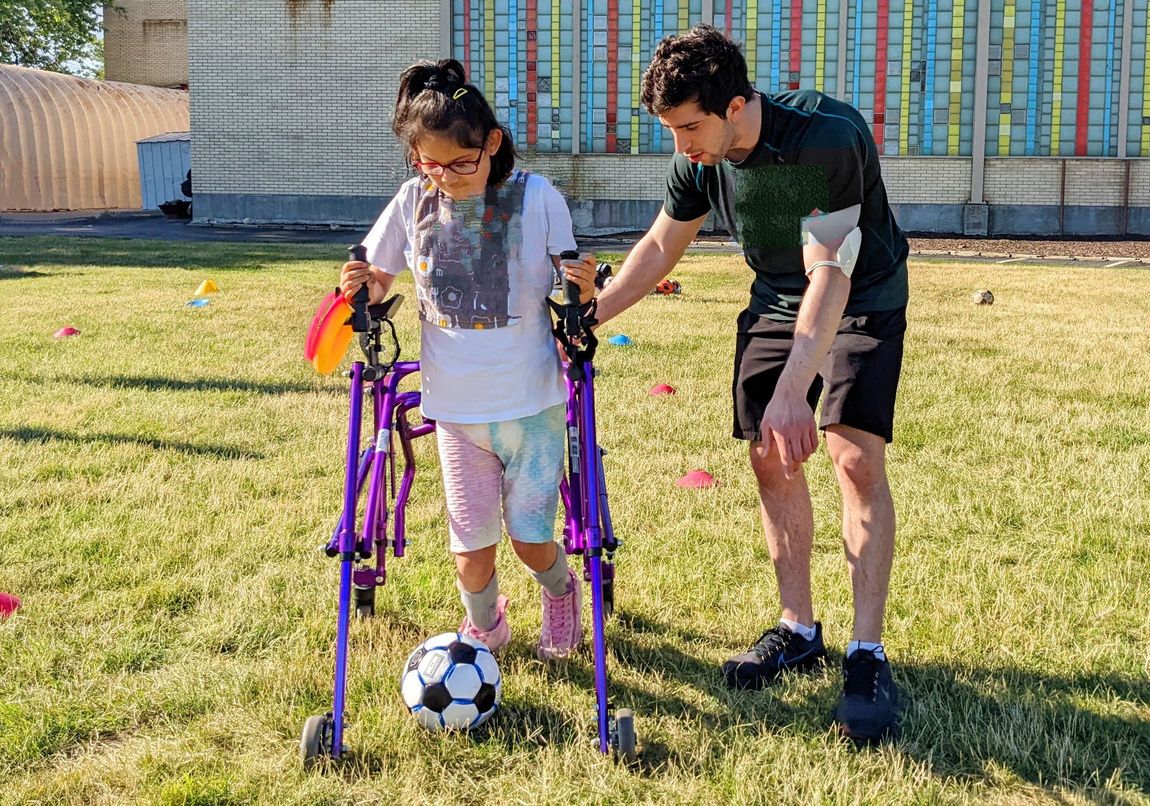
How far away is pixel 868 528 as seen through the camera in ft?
12.8

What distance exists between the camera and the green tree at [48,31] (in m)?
54.2

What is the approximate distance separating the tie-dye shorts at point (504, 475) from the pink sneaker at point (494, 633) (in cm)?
41

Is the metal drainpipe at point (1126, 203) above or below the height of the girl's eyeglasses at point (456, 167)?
above

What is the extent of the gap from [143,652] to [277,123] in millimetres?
30059

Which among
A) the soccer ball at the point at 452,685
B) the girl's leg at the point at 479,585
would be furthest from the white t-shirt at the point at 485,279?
the soccer ball at the point at 452,685

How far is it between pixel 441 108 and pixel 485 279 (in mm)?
544

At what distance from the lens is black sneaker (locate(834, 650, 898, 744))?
3672mm

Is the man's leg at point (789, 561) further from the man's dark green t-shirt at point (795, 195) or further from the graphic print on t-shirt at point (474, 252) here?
the graphic print on t-shirt at point (474, 252)

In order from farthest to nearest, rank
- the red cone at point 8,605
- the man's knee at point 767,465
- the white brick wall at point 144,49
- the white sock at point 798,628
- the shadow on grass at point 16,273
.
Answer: the white brick wall at point 144,49, the shadow on grass at point 16,273, the red cone at point 8,605, the white sock at point 798,628, the man's knee at point 767,465

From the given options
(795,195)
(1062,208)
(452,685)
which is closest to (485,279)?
(795,195)

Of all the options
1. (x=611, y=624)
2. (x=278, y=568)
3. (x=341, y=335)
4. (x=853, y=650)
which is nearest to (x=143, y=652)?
(x=278, y=568)

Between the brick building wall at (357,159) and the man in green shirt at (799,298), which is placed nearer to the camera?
the man in green shirt at (799,298)

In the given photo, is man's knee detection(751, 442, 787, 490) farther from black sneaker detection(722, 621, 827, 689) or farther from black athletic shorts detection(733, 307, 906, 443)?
black sneaker detection(722, 621, 827, 689)

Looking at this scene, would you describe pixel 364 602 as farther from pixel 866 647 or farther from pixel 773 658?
pixel 866 647
